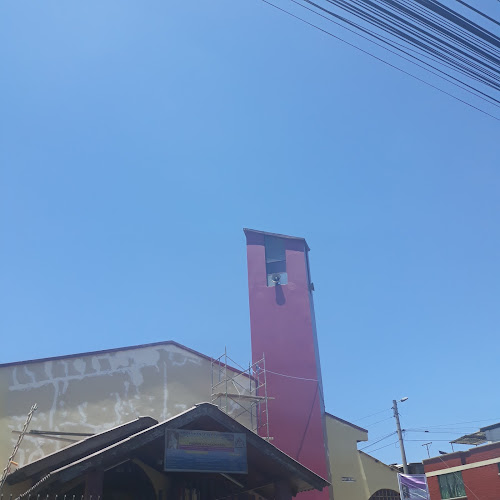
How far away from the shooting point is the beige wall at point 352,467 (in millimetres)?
21547

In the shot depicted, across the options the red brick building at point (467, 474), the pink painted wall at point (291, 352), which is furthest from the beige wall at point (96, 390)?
the red brick building at point (467, 474)

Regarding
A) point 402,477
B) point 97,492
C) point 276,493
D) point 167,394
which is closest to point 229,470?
point 276,493

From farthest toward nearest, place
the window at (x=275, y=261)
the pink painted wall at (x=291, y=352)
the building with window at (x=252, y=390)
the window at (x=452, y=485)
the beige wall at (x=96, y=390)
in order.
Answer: the window at (x=452, y=485) < the window at (x=275, y=261) < the pink painted wall at (x=291, y=352) < the building with window at (x=252, y=390) < the beige wall at (x=96, y=390)

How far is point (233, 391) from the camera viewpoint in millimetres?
20906

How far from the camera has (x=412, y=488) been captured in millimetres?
22047

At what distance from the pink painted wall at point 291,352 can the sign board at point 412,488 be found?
373 centimetres

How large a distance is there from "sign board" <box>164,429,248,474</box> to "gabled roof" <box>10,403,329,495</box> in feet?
0.63

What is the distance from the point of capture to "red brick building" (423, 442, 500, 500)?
3259 cm

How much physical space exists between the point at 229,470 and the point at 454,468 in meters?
28.8

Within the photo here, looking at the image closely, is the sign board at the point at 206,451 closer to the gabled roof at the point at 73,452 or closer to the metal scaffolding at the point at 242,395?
the gabled roof at the point at 73,452

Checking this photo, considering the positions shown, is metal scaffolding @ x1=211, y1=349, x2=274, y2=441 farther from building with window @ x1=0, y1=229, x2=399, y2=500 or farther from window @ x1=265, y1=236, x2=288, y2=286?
window @ x1=265, y1=236, x2=288, y2=286

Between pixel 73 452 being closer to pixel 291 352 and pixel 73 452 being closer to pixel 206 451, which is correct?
pixel 206 451

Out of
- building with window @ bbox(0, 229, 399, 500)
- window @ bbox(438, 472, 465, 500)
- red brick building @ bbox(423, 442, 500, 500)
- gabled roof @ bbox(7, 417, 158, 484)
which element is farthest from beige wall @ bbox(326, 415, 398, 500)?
window @ bbox(438, 472, 465, 500)

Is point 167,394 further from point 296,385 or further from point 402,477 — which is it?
point 402,477
